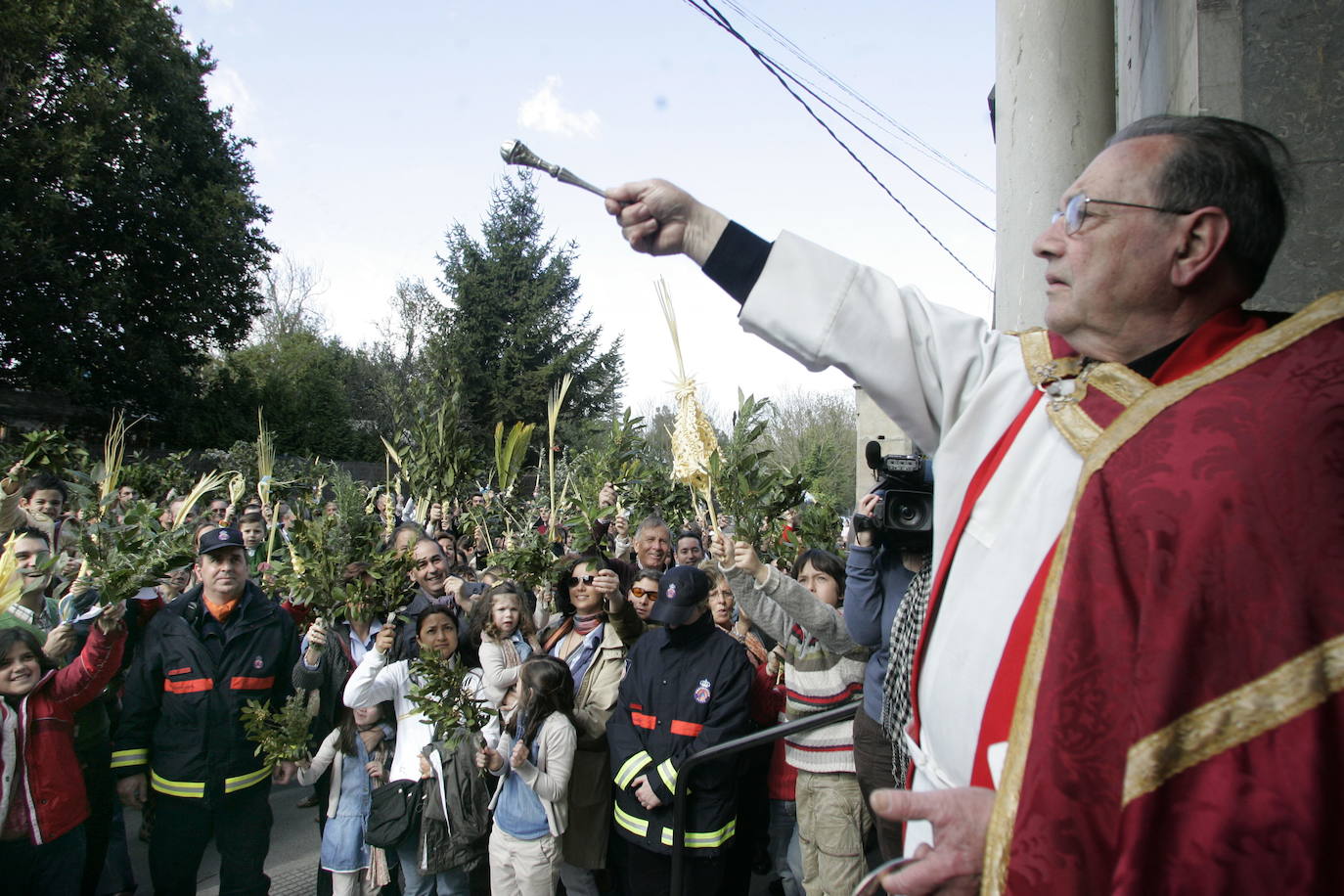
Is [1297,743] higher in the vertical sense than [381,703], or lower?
higher

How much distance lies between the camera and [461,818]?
4492 mm

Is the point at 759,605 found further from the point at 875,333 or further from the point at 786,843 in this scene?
the point at 875,333

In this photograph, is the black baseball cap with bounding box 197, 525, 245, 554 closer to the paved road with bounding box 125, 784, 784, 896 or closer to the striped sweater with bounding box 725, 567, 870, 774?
the paved road with bounding box 125, 784, 784, 896

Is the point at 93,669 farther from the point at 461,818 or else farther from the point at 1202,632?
the point at 1202,632

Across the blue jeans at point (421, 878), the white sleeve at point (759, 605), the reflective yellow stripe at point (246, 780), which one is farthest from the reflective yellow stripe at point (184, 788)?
the white sleeve at point (759, 605)

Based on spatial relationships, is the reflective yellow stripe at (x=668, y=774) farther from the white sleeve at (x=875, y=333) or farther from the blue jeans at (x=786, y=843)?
the white sleeve at (x=875, y=333)

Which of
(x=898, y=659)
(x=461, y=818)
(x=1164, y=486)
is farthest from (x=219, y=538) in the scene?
(x=1164, y=486)

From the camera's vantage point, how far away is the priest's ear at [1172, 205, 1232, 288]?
4.22ft

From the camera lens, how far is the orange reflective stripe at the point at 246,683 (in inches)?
187

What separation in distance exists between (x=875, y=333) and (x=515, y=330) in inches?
1216

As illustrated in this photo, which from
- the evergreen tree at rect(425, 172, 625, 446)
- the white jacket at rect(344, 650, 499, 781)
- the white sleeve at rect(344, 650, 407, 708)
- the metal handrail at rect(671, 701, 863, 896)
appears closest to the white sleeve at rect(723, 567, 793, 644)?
the metal handrail at rect(671, 701, 863, 896)

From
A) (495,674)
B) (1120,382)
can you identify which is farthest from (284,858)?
(1120,382)

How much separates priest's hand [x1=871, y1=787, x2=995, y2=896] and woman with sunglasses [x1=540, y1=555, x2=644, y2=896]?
12.4ft

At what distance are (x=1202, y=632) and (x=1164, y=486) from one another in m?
0.17
